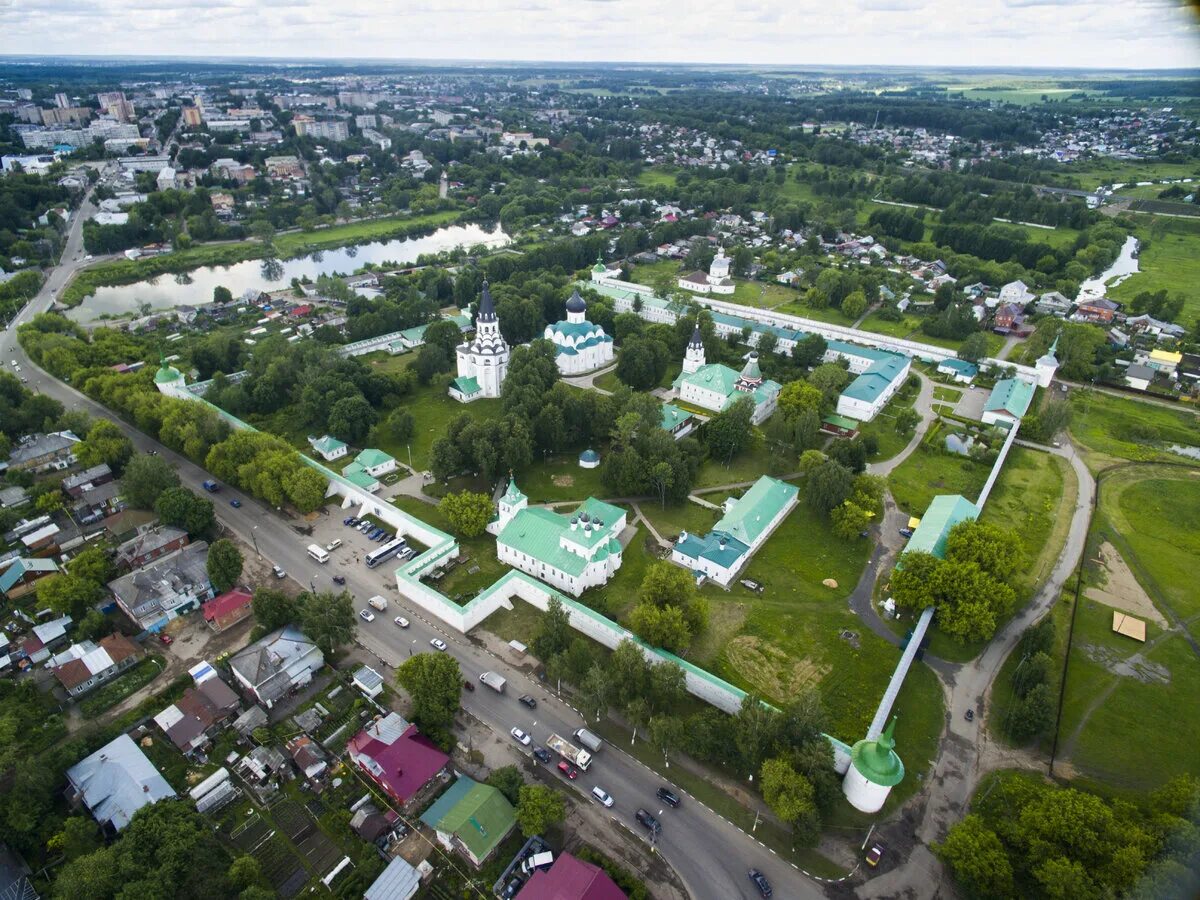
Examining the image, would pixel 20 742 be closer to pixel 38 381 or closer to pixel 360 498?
pixel 360 498

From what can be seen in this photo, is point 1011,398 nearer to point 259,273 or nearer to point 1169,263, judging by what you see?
point 1169,263

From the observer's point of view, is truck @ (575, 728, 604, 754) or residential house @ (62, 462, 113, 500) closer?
truck @ (575, 728, 604, 754)

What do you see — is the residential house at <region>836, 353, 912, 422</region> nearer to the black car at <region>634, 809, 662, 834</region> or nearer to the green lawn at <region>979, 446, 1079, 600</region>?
the green lawn at <region>979, 446, 1079, 600</region>

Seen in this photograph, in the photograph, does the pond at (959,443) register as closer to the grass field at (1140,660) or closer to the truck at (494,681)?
the grass field at (1140,660)

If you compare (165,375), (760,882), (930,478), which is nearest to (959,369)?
(930,478)

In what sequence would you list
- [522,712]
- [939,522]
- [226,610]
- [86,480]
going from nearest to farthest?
[522,712] < [226,610] < [939,522] < [86,480]

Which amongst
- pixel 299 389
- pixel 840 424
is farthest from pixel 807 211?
pixel 299 389

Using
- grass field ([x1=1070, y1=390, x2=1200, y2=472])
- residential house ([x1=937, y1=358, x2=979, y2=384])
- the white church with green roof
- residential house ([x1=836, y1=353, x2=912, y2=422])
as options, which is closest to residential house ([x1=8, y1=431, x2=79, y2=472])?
the white church with green roof
